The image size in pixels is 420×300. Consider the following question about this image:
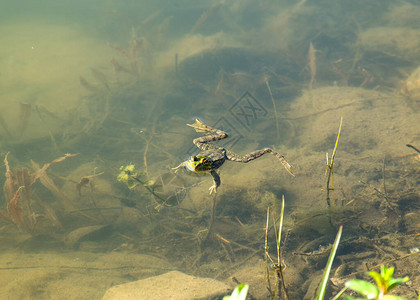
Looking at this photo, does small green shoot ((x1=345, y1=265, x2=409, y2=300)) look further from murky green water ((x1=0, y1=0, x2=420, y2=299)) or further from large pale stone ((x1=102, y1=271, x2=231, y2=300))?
murky green water ((x1=0, y1=0, x2=420, y2=299))

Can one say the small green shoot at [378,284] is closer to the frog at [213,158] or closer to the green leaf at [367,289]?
the green leaf at [367,289]

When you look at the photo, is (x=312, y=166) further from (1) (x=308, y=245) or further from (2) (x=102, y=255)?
Answer: (2) (x=102, y=255)

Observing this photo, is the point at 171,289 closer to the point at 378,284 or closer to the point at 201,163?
the point at 201,163

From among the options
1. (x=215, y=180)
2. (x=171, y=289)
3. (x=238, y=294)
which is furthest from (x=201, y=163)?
(x=238, y=294)

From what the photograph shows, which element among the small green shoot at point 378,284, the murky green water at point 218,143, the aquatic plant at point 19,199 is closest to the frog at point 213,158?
the murky green water at point 218,143

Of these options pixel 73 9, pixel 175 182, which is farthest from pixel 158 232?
pixel 73 9

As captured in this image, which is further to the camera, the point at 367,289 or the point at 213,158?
the point at 213,158
